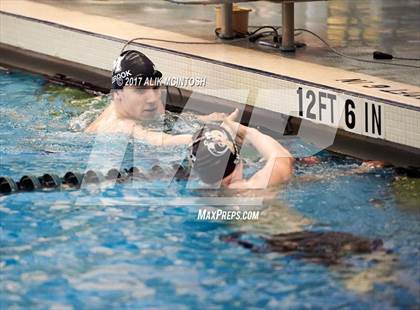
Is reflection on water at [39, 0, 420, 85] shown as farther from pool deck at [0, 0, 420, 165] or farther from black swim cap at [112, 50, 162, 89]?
black swim cap at [112, 50, 162, 89]

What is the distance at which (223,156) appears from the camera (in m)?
5.68

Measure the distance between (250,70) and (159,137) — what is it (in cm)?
135

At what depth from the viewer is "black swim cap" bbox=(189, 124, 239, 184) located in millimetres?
5668

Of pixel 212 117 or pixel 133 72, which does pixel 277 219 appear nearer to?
pixel 133 72

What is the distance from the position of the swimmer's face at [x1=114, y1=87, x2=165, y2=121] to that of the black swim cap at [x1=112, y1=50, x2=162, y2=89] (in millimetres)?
45

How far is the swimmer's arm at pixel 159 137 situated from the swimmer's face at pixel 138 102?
0.34ft

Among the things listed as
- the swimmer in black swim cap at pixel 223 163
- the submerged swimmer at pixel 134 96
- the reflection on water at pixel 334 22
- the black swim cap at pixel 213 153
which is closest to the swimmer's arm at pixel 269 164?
the swimmer in black swim cap at pixel 223 163

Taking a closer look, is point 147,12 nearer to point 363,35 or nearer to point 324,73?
point 363,35

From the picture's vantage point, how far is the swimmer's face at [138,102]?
7148 mm

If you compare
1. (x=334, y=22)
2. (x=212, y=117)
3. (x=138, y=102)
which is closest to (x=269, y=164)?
(x=138, y=102)

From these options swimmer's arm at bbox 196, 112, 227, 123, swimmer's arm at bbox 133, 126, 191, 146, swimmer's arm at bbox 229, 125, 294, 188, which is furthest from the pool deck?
swimmer's arm at bbox 133, 126, 191, 146

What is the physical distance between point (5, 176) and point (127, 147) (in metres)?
0.87

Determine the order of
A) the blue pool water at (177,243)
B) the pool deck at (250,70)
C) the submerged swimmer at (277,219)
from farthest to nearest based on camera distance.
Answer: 1. the pool deck at (250,70)
2. the submerged swimmer at (277,219)
3. the blue pool water at (177,243)

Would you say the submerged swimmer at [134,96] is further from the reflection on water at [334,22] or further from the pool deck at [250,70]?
the reflection on water at [334,22]
